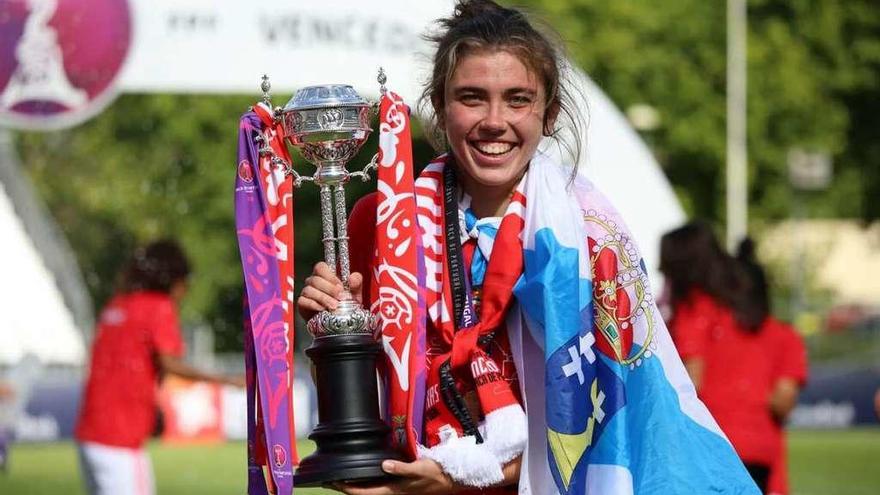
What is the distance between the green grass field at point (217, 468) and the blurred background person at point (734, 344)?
17.8ft

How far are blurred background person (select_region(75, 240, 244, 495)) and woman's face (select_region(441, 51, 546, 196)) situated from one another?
505cm

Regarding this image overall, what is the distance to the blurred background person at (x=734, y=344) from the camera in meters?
9.01

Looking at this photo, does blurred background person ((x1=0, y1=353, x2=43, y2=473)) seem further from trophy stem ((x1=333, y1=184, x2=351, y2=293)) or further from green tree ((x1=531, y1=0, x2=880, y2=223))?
green tree ((x1=531, y1=0, x2=880, y2=223))

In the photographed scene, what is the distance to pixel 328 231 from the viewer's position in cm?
426

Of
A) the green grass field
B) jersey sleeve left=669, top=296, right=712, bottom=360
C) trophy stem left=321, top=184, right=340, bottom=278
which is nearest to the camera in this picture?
trophy stem left=321, top=184, right=340, bottom=278

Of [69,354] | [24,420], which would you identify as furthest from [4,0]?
[24,420]

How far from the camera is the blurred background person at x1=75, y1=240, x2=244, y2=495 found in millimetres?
8938

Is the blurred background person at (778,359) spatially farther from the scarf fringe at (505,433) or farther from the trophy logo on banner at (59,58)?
the scarf fringe at (505,433)

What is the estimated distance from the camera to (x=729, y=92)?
3512cm

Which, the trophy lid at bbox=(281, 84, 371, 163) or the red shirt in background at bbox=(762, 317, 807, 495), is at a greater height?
the trophy lid at bbox=(281, 84, 371, 163)

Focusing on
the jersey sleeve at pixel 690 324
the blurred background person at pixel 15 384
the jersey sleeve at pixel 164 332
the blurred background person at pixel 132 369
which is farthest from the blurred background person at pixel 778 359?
the blurred background person at pixel 15 384

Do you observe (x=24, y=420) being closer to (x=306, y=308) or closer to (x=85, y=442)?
(x=85, y=442)

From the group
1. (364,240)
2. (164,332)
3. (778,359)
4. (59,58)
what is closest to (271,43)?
(59,58)

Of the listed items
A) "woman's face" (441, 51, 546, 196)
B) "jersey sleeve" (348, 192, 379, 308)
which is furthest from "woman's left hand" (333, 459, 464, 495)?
"woman's face" (441, 51, 546, 196)
